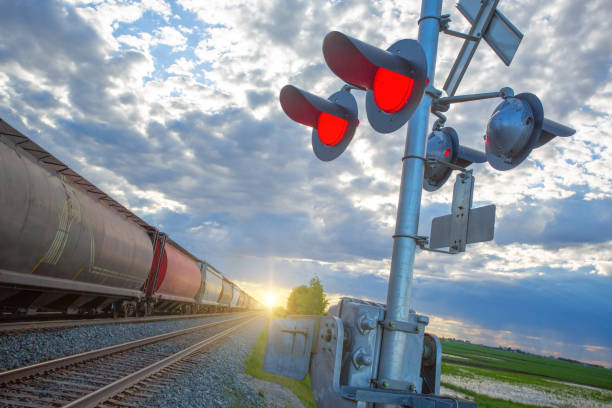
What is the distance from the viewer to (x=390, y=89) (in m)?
2.29

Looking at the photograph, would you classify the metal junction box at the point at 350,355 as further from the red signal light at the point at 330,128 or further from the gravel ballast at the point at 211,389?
the gravel ballast at the point at 211,389

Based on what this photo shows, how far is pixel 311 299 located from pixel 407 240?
67.8 m

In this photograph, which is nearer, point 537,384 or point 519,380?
point 537,384

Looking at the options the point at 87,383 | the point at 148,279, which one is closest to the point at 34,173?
the point at 87,383

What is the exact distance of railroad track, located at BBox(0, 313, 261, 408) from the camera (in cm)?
520

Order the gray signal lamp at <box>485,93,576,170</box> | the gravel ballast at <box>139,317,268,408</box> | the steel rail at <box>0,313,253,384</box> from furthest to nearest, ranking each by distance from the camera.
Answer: the gravel ballast at <box>139,317,268,408</box>, the steel rail at <box>0,313,253,384</box>, the gray signal lamp at <box>485,93,576,170</box>

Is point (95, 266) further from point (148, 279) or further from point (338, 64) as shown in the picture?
point (338, 64)

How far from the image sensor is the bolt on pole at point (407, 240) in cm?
239

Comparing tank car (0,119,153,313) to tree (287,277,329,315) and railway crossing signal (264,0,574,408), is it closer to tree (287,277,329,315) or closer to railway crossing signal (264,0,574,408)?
railway crossing signal (264,0,574,408)

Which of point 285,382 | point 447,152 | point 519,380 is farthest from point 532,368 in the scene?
point 447,152

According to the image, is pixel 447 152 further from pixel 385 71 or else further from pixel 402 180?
pixel 385 71

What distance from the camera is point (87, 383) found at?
6262mm

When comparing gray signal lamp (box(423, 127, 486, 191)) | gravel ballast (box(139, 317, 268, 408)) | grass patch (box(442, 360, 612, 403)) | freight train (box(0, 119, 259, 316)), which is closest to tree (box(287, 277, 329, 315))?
grass patch (box(442, 360, 612, 403))

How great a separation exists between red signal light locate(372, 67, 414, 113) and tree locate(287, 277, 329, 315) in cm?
6103
